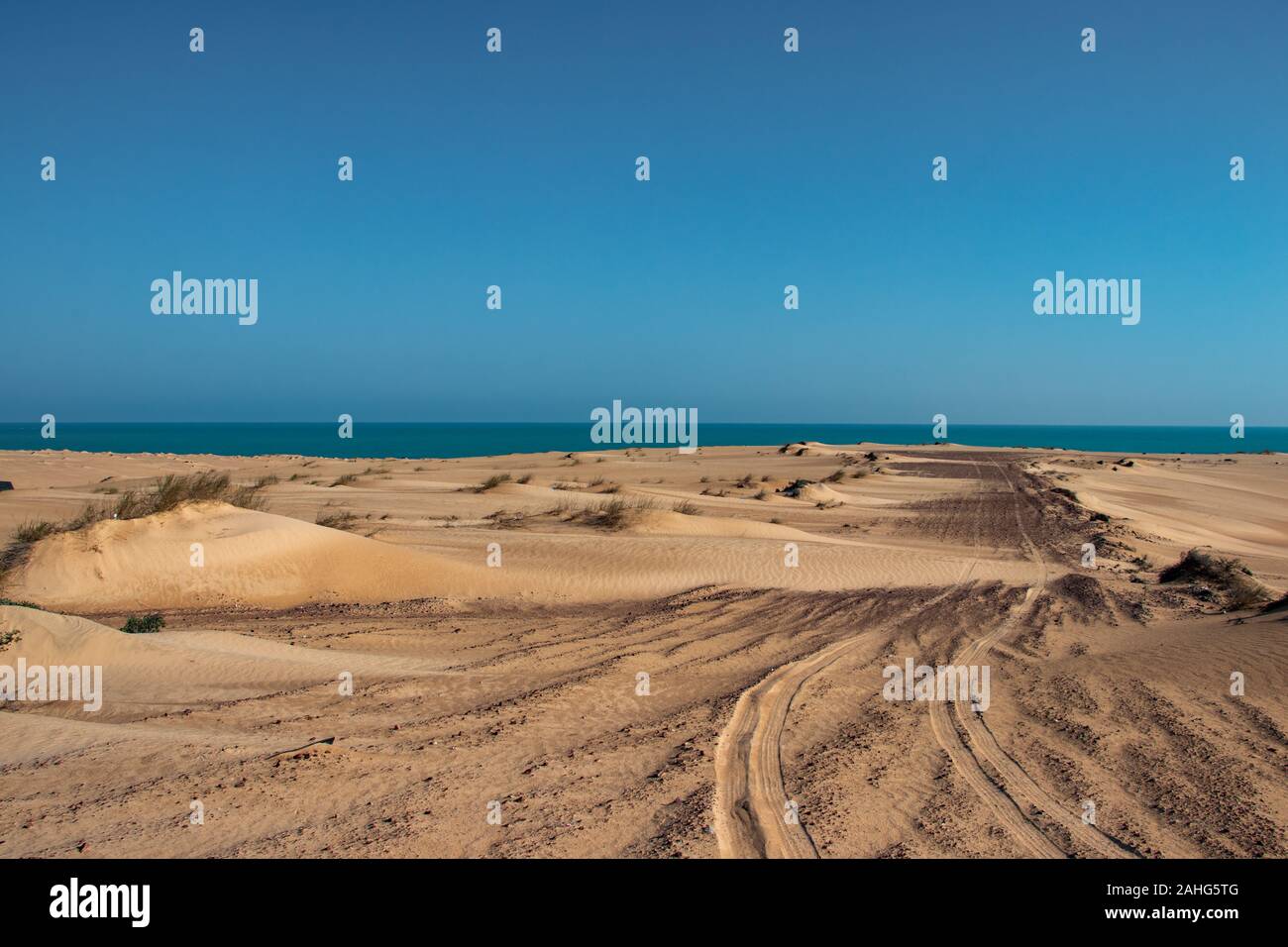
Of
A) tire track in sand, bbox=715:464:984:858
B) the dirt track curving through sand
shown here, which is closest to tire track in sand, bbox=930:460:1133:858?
the dirt track curving through sand

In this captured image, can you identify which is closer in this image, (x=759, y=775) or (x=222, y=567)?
(x=759, y=775)

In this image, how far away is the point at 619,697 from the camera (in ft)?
27.2

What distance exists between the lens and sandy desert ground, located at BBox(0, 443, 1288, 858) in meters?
5.20

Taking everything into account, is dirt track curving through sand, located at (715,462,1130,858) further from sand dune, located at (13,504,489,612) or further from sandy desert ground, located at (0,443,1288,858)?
sand dune, located at (13,504,489,612)

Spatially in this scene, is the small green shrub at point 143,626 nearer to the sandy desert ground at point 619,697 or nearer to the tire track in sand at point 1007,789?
the sandy desert ground at point 619,697

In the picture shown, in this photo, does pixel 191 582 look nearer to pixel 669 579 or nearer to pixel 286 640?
pixel 286 640

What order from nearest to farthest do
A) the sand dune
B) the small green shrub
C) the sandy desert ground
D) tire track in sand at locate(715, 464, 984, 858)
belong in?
1. tire track in sand at locate(715, 464, 984, 858)
2. the sandy desert ground
3. the small green shrub
4. the sand dune

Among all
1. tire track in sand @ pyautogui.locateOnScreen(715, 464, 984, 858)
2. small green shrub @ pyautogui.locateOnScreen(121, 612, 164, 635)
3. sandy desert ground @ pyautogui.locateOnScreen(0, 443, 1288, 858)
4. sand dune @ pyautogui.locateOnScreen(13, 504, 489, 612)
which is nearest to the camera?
tire track in sand @ pyautogui.locateOnScreen(715, 464, 984, 858)

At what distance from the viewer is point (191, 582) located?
13.3 m

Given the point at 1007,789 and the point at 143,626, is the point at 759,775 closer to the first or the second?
the point at 1007,789

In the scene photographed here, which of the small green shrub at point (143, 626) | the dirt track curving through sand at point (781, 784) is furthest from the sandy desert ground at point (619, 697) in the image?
the small green shrub at point (143, 626)

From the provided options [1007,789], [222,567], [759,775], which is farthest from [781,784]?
[222,567]
